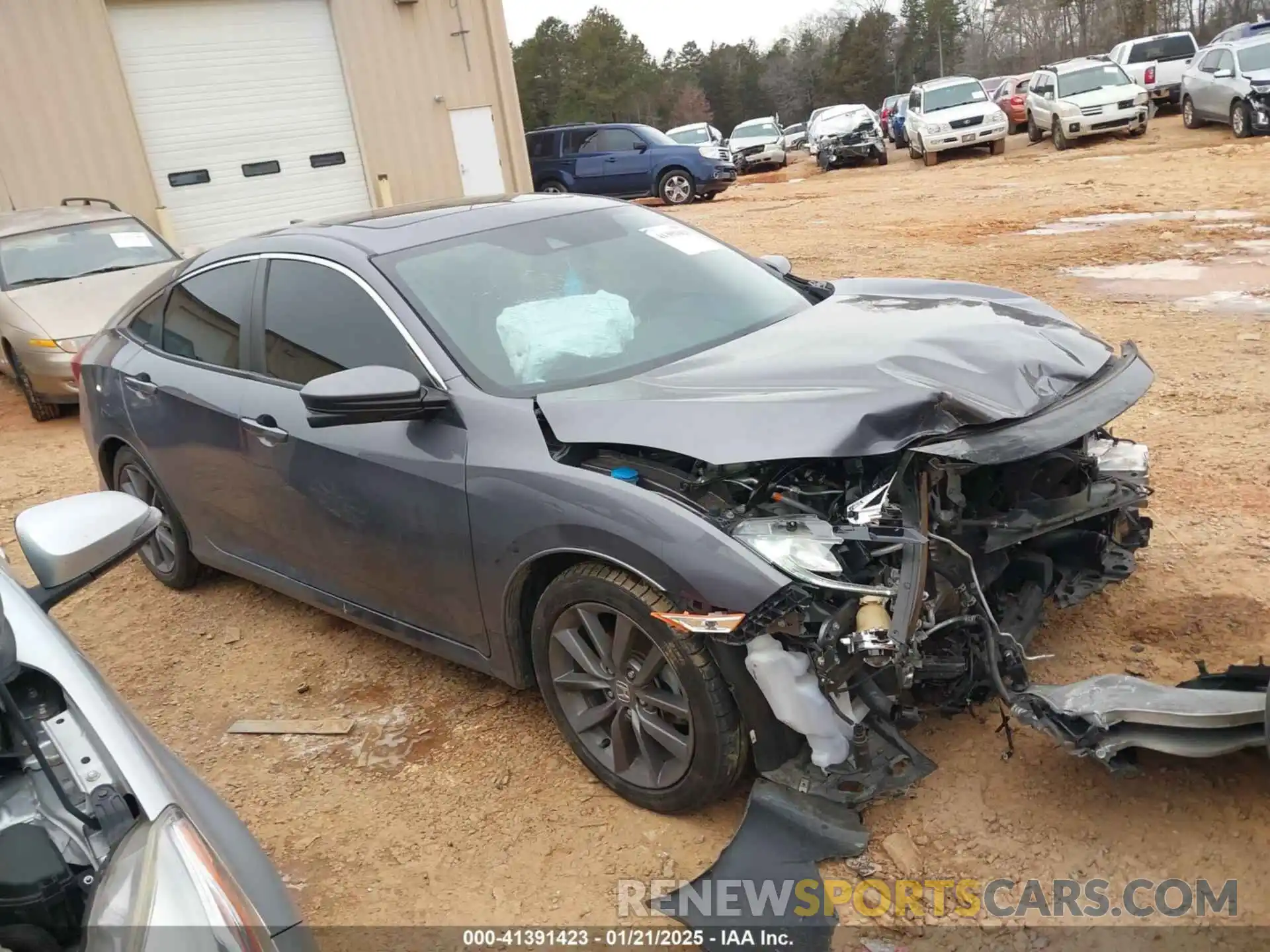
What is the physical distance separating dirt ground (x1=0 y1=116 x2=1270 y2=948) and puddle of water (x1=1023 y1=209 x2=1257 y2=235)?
5.29m

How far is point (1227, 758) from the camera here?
273cm

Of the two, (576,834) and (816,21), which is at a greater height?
(816,21)

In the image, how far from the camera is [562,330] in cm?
336

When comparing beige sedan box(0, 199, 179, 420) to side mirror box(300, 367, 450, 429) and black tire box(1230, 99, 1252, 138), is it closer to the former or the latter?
side mirror box(300, 367, 450, 429)

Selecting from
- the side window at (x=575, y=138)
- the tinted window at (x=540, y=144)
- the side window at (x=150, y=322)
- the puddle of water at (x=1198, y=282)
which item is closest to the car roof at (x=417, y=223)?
the side window at (x=150, y=322)

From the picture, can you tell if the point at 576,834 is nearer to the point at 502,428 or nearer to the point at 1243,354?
the point at 502,428

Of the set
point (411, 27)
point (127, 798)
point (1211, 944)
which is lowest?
point (1211, 944)

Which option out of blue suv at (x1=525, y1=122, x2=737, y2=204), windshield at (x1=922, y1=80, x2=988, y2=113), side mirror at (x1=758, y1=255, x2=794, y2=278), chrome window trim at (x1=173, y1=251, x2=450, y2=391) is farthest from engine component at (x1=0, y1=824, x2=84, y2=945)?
windshield at (x1=922, y1=80, x2=988, y2=113)

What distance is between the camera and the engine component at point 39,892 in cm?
158

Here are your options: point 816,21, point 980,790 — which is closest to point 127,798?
point 980,790

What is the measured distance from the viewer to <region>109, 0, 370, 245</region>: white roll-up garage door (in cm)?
1395

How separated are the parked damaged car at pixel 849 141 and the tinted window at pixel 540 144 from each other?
7897mm

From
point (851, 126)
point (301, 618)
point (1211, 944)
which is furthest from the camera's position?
point (851, 126)

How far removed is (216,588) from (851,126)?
2342 centimetres
